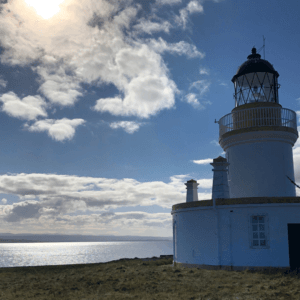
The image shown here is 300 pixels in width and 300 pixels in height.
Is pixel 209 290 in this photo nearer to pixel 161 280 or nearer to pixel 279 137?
pixel 161 280

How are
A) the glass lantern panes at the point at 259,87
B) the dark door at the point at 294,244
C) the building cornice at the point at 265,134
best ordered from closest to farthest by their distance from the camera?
1. the dark door at the point at 294,244
2. the building cornice at the point at 265,134
3. the glass lantern panes at the point at 259,87

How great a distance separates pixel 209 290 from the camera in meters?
11.8

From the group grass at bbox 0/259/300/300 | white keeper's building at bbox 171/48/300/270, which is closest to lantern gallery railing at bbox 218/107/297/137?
white keeper's building at bbox 171/48/300/270

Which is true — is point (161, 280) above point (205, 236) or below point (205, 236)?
below

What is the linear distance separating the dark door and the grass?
1.16 meters

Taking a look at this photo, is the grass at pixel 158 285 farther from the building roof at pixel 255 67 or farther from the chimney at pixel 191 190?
the building roof at pixel 255 67

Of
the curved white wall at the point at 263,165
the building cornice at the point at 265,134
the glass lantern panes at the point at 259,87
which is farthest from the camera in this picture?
the glass lantern panes at the point at 259,87

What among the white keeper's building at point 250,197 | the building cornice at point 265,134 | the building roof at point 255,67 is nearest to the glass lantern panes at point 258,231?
the white keeper's building at point 250,197

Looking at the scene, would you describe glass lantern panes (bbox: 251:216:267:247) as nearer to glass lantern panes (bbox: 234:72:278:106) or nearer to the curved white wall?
the curved white wall

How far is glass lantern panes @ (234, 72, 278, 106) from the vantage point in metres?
19.1

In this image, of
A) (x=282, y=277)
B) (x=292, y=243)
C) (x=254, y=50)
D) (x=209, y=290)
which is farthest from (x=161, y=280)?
(x=254, y=50)

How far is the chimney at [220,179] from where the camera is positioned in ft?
54.7

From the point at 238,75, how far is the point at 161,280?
1239 centimetres

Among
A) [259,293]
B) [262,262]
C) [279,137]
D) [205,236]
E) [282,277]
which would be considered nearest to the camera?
[259,293]
